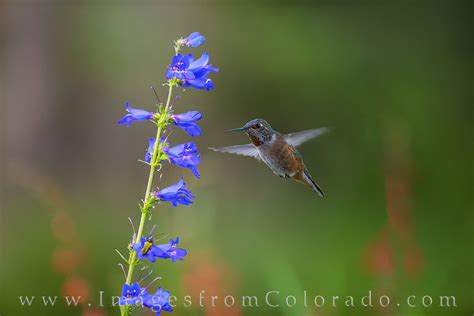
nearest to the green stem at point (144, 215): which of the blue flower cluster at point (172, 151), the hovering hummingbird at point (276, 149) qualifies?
the blue flower cluster at point (172, 151)

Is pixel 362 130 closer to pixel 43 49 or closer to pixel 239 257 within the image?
pixel 239 257

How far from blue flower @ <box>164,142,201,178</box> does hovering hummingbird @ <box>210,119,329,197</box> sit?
2.87ft

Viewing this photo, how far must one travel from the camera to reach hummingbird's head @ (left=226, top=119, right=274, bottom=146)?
3588mm

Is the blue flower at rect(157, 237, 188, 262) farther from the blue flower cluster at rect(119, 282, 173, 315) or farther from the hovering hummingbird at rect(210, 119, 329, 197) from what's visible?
the hovering hummingbird at rect(210, 119, 329, 197)

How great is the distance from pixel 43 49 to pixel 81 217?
2.47 m

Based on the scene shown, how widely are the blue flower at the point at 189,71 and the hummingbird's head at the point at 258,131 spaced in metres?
0.86

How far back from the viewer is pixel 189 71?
8.68ft

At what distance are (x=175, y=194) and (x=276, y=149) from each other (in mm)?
1210

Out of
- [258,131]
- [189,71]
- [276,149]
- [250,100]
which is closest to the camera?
[189,71]

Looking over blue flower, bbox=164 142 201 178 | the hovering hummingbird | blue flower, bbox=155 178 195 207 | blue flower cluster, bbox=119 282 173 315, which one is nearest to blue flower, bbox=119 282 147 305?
blue flower cluster, bbox=119 282 173 315

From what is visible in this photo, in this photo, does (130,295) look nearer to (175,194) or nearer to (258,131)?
(175,194)

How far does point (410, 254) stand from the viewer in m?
4.13

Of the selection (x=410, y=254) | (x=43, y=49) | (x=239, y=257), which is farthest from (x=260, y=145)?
(x=43, y=49)

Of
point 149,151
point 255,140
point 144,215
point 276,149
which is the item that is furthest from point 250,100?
point 144,215
